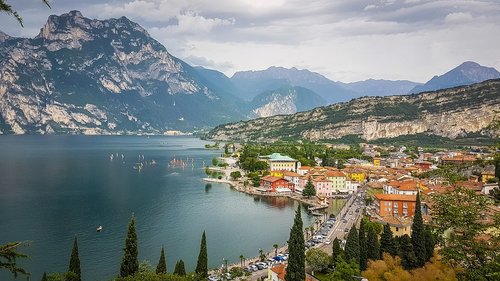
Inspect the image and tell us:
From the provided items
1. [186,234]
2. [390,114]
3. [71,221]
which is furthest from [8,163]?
[390,114]

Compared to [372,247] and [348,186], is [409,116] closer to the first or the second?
[348,186]

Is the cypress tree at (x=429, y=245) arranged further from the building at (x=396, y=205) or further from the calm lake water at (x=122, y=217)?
the building at (x=396, y=205)

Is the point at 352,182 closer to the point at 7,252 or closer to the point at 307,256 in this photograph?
the point at 307,256

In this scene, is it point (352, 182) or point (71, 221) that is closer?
point (71, 221)

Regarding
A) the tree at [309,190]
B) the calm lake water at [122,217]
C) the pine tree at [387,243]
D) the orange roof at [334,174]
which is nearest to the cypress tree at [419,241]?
the pine tree at [387,243]

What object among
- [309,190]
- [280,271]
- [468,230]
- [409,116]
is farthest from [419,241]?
[409,116]

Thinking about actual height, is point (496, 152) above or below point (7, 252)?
above
